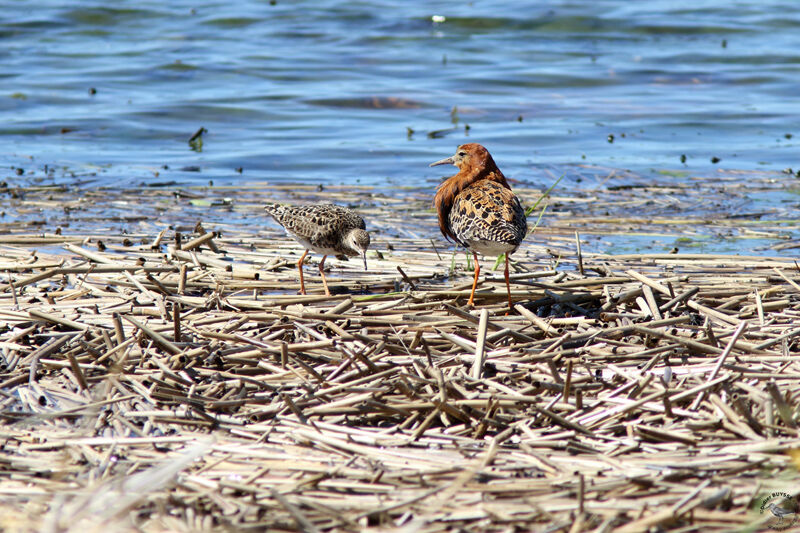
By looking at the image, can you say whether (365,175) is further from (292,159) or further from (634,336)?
(634,336)

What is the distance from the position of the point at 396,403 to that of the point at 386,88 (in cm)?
1396

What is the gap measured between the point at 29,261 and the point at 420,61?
46.7 ft

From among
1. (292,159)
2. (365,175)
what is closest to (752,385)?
(365,175)

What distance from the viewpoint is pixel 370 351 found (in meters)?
5.47

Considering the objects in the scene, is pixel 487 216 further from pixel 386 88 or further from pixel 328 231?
pixel 386 88

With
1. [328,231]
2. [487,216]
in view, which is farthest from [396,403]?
[328,231]

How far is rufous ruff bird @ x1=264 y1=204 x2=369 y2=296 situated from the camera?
24.9ft

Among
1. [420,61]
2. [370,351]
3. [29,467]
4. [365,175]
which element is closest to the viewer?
[29,467]

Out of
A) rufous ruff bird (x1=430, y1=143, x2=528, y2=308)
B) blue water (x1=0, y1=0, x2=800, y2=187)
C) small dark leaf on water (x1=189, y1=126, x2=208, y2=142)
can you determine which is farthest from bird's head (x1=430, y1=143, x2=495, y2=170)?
small dark leaf on water (x1=189, y1=126, x2=208, y2=142)

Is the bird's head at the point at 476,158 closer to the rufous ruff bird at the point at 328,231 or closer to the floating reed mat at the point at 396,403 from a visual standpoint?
the rufous ruff bird at the point at 328,231

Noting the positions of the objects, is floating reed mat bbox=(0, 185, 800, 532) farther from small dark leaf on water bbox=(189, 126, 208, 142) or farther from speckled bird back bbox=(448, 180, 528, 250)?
small dark leaf on water bbox=(189, 126, 208, 142)

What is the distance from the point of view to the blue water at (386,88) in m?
14.1

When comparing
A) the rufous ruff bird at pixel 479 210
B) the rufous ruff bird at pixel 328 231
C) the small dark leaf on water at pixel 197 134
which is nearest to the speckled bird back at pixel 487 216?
the rufous ruff bird at pixel 479 210

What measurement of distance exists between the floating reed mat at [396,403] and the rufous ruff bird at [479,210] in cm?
36
